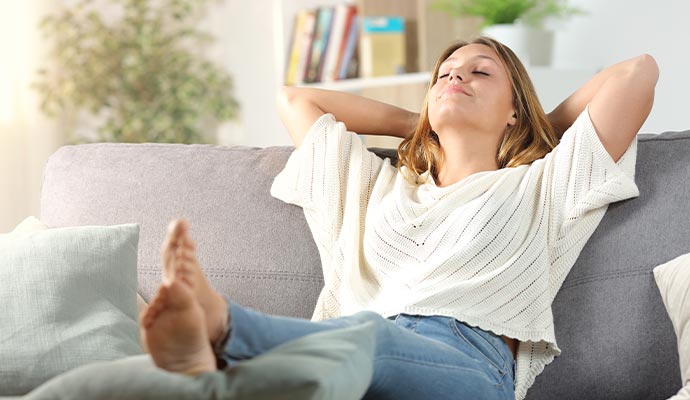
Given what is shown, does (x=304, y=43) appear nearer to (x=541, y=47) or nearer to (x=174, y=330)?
(x=541, y=47)

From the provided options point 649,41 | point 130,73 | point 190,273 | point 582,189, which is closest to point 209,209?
point 582,189

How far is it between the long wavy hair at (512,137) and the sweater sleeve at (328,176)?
9cm

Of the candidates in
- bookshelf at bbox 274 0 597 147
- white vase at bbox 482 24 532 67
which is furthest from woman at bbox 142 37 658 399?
bookshelf at bbox 274 0 597 147

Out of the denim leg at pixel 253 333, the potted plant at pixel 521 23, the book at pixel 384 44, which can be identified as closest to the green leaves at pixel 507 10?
the potted plant at pixel 521 23

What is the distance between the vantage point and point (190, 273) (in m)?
1.12

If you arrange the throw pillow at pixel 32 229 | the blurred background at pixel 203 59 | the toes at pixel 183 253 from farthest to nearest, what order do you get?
the blurred background at pixel 203 59 < the throw pillow at pixel 32 229 < the toes at pixel 183 253

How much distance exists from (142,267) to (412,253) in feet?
1.95

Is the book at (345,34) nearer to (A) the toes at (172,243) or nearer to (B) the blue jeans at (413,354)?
(B) the blue jeans at (413,354)

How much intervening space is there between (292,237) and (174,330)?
2.97 feet

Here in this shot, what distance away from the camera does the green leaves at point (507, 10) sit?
10.8 ft

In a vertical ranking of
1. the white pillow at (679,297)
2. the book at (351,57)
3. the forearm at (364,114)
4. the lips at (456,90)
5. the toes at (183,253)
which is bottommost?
the white pillow at (679,297)

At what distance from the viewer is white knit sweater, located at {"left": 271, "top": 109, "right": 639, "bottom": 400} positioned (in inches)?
67.8

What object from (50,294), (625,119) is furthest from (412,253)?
(50,294)

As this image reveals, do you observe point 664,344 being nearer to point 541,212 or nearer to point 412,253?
point 541,212
